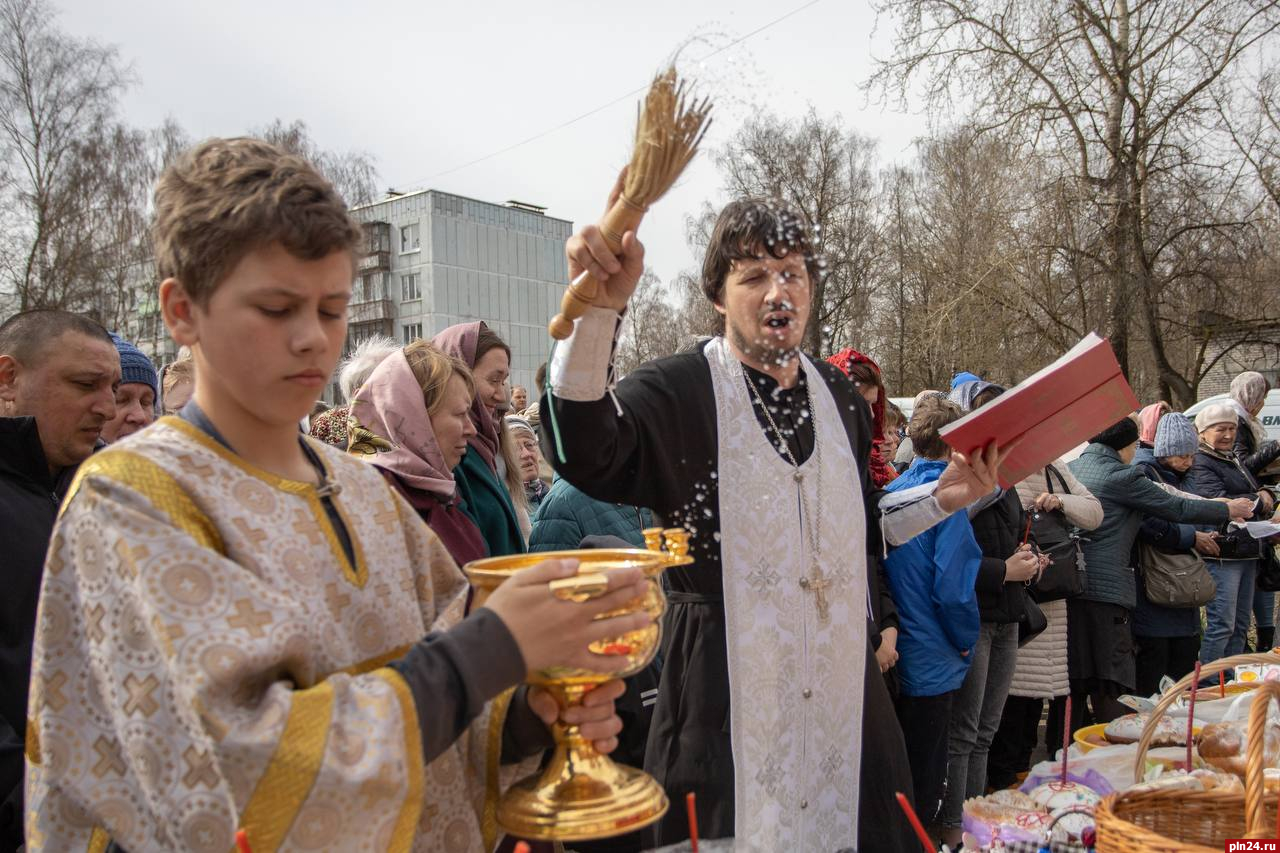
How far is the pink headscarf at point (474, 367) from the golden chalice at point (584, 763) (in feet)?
7.20

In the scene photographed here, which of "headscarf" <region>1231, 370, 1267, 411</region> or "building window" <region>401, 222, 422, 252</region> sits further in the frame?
"building window" <region>401, 222, 422, 252</region>

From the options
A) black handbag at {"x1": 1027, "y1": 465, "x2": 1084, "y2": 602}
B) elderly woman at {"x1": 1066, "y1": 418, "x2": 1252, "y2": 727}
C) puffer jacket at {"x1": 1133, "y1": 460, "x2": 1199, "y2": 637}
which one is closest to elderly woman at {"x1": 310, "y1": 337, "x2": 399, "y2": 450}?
black handbag at {"x1": 1027, "y1": 465, "x2": 1084, "y2": 602}

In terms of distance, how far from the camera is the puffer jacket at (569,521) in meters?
3.74

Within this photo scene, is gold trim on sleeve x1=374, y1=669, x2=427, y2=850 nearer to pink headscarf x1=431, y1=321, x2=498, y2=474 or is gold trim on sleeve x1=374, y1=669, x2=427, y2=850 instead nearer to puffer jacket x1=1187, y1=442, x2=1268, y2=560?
pink headscarf x1=431, y1=321, x2=498, y2=474

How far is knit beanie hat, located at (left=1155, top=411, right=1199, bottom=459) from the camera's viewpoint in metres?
6.79

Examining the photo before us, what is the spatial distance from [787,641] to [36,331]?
224 cm

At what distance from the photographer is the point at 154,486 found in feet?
3.80

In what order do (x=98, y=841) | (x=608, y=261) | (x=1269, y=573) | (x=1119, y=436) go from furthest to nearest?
(x=1269, y=573)
(x=1119, y=436)
(x=608, y=261)
(x=98, y=841)

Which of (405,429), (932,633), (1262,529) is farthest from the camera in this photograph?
(1262,529)

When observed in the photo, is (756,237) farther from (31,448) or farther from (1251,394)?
(1251,394)

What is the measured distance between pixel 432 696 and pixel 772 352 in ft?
4.89

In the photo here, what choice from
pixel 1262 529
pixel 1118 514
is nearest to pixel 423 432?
pixel 1118 514

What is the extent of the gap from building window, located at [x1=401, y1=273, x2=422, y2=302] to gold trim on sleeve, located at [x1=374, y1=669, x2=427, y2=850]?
151ft

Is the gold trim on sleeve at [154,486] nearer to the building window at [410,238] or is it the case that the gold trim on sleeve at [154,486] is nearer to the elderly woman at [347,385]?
the elderly woman at [347,385]
